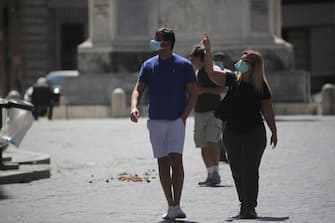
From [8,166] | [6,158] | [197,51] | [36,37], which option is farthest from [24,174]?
[36,37]

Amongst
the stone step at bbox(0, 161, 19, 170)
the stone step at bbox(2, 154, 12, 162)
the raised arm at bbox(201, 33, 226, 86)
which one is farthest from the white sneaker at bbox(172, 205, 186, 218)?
the stone step at bbox(2, 154, 12, 162)

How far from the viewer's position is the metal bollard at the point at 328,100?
3234 cm

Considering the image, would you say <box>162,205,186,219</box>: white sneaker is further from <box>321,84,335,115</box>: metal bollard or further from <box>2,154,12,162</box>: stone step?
<box>321,84,335,115</box>: metal bollard

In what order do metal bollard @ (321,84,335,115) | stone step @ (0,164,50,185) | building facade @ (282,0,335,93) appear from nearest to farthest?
stone step @ (0,164,50,185), metal bollard @ (321,84,335,115), building facade @ (282,0,335,93)

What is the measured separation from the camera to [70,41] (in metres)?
57.9

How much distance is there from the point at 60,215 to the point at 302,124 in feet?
53.1

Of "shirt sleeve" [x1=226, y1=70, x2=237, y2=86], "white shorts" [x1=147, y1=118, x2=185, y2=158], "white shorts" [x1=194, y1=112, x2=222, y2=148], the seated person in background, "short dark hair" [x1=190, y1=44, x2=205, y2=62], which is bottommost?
the seated person in background

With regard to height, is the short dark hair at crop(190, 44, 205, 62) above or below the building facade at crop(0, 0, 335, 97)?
above

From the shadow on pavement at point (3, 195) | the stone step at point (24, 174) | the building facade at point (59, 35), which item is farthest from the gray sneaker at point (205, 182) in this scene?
the building facade at point (59, 35)

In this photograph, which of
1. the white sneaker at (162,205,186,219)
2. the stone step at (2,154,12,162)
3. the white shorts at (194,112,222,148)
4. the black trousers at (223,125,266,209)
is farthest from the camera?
the stone step at (2,154,12,162)

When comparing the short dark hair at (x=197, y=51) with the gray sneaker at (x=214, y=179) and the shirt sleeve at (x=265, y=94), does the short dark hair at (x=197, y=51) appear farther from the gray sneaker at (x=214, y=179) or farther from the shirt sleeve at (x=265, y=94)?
the shirt sleeve at (x=265, y=94)

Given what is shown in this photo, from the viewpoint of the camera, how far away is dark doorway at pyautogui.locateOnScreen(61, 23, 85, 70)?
57531 millimetres

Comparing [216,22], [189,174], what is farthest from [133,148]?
[216,22]

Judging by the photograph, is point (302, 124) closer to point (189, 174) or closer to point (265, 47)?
point (265, 47)
